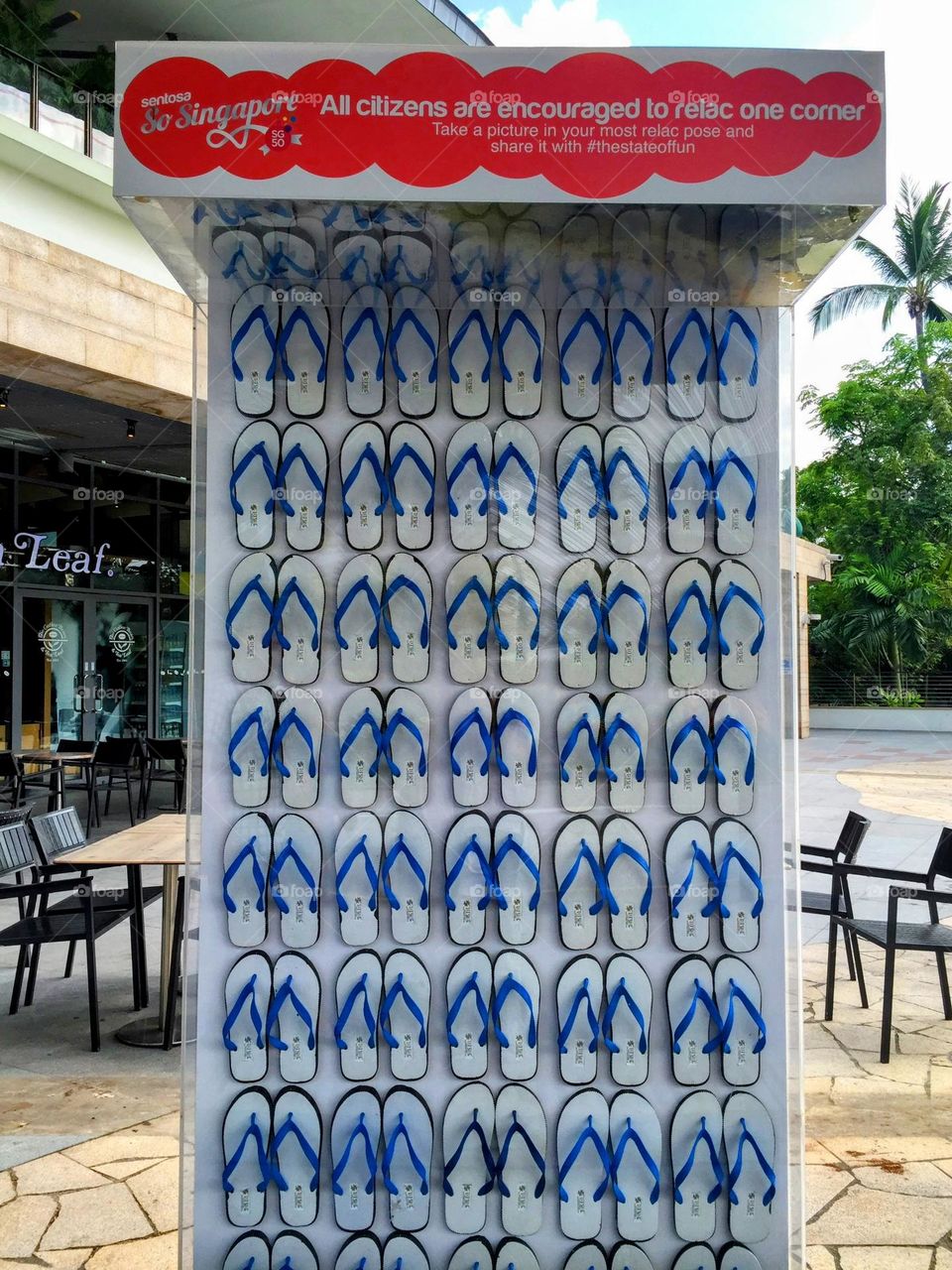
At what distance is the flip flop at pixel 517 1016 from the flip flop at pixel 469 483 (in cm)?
85

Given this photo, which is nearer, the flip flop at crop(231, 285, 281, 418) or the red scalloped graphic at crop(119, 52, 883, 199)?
the red scalloped graphic at crop(119, 52, 883, 199)

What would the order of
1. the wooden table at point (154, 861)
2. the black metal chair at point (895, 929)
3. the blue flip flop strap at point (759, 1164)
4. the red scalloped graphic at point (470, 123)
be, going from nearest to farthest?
1. the red scalloped graphic at point (470, 123)
2. the blue flip flop strap at point (759, 1164)
3. the black metal chair at point (895, 929)
4. the wooden table at point (154, 861)

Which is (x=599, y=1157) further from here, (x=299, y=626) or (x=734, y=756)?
(x=299, y=626)

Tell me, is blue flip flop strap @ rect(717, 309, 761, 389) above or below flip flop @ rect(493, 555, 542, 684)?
above

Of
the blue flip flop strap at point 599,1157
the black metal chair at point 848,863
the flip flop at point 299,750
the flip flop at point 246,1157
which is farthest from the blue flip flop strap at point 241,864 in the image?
the black metal chair at point 848,863

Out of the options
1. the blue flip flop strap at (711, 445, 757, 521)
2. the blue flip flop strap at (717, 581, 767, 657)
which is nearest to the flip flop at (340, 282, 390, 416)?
the blue flip flop strap at (711, 445, 757, 521)

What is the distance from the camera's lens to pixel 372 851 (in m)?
2.01

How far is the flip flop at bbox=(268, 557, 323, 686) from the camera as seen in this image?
2021mm

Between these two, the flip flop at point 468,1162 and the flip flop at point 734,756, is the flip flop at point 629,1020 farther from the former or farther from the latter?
the flip flop at point 734,756

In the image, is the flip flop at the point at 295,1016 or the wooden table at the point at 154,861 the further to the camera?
the wooden table at the point at 154,861

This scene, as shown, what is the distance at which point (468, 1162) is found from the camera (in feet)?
6.58

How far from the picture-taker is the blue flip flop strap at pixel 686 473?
2.03m

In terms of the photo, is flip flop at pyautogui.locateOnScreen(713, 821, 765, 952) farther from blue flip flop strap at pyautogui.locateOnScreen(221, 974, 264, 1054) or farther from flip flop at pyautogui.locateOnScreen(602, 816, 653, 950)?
blue flip flop strap at pyautogui.locateOnScreen(221, 974, 264, 1054)

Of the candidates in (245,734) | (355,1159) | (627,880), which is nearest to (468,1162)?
(355,1159)
